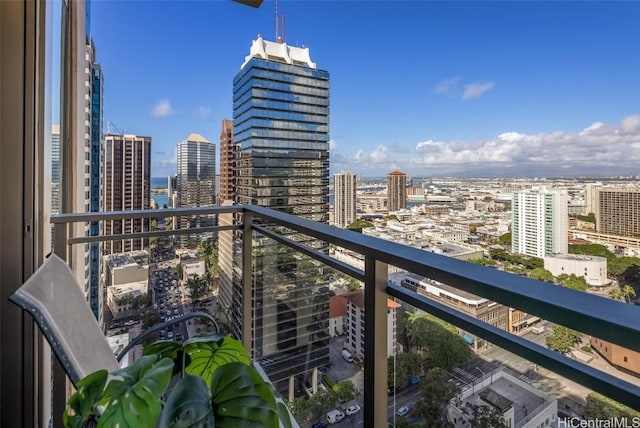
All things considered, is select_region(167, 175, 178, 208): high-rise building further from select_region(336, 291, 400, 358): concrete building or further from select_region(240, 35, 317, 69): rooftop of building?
select_region(240, 35, 317, 69): rooftop of building

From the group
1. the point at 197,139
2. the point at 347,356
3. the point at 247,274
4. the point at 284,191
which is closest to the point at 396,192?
the point at 284,191

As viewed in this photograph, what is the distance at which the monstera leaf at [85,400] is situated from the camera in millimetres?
586

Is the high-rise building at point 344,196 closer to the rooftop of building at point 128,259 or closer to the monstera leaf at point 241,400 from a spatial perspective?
the rooftop of building at point 128,259

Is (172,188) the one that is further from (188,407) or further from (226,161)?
(188,407)

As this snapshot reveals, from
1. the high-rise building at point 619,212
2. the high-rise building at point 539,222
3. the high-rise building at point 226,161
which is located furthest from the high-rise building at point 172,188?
the high-rise building at point 619,212

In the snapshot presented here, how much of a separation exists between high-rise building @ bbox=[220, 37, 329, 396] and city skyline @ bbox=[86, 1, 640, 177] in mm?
1272

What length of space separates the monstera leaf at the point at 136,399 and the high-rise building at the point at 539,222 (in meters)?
4.03

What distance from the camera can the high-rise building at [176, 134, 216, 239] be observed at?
4.32 metres

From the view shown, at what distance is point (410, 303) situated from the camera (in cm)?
104

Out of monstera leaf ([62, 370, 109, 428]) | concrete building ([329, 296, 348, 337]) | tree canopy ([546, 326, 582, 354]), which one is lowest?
concrete building ([329, 296, 348, 337])

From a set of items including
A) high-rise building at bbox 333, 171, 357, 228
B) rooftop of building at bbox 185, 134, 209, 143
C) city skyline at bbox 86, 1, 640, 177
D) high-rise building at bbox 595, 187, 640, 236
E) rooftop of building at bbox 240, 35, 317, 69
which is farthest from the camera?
rooftop of building at bbox 240, 35, 317, 69

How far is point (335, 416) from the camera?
1474 millimetres

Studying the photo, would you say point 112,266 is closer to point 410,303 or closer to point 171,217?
point 171,217

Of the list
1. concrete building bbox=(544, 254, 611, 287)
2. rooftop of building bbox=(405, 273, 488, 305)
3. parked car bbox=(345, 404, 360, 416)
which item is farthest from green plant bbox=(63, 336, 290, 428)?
concrete building bbox=(544, 254, 611, 287)
